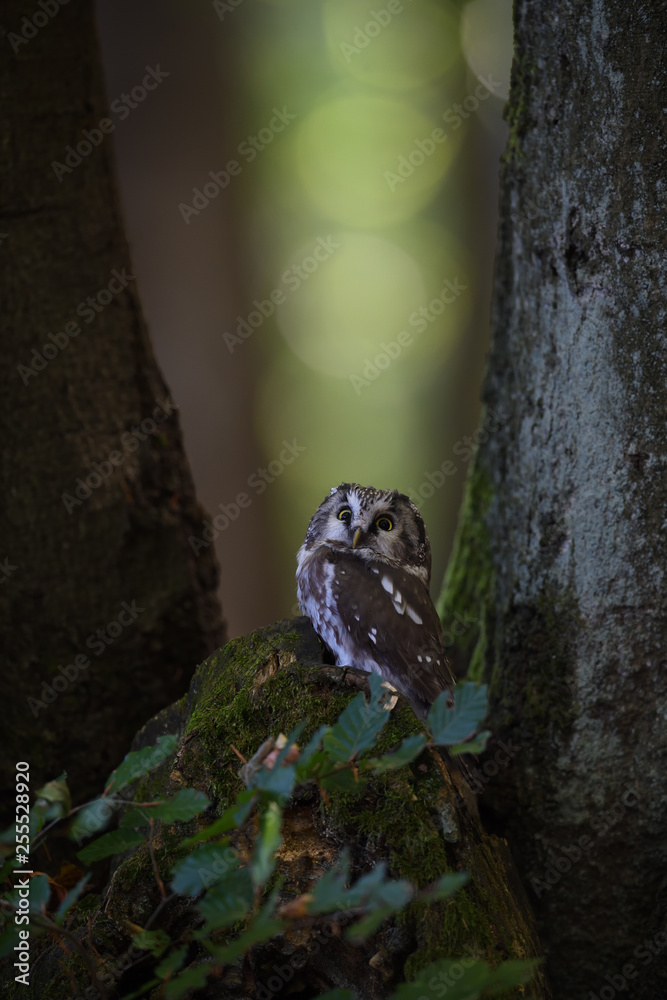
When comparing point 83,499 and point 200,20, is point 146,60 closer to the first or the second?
point 200,20

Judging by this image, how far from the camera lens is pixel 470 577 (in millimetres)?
2836

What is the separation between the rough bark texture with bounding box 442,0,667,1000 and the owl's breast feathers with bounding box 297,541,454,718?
262 millimetres

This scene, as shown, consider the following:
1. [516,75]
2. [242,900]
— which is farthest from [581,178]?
[242,900]

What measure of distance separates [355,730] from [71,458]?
5.58ft

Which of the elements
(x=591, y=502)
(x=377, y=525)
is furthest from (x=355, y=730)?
(x=377, y=525)

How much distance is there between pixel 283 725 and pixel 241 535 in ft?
13.2

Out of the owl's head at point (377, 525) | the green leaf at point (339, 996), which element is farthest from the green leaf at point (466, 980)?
the owl's head at point (377, 525)

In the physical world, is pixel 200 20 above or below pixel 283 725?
above

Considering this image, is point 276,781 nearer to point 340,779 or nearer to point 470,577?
point 340,779

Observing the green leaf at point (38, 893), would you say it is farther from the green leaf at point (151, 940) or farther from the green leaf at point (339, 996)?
the green leaf at point (339, 996)

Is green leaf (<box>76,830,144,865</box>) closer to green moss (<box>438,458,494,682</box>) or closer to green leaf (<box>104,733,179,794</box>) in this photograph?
green leaf (<box>104,733,179,794</box>)

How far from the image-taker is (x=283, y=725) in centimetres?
173

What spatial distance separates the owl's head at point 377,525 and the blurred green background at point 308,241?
2.72m

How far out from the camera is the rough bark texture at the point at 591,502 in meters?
1.93
